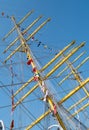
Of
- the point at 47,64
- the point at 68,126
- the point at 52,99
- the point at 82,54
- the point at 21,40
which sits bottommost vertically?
the point at 68,126

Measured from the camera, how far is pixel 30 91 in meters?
31.9

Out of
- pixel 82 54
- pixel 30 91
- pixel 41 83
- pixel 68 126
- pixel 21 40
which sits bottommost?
pixel 68 126

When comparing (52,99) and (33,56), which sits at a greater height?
(33,56)

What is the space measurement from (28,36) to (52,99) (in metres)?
11.1

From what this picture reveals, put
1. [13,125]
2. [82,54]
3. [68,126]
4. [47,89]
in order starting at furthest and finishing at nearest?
[82,54] → [47,89] → [68,126] → [13,125]

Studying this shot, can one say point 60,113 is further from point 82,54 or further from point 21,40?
point 82,54

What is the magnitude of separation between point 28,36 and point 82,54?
10.9 meters

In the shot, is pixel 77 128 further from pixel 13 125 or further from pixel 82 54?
pixel 82 54

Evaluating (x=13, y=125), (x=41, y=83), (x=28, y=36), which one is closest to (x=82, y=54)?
(x=28, y=36)

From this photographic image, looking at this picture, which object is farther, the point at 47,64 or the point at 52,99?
the point at 47,64

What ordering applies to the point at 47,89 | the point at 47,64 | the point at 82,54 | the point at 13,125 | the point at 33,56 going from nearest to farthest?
the point at 13,125, the point at 47,89, the point at 33,56, the point at 47,64, the point at 82,54

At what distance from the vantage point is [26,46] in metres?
33.0

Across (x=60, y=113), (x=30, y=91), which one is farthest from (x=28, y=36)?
(x=60, y=113)

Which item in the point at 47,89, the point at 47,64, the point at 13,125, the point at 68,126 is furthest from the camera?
the point at 47,64
